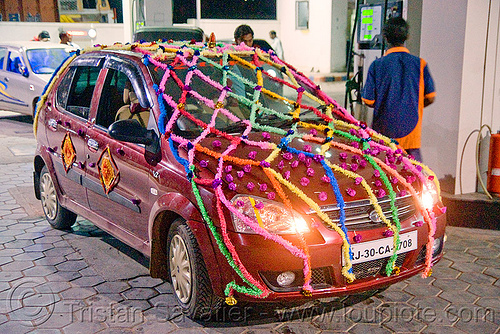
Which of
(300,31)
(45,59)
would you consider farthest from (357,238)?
(300,31)

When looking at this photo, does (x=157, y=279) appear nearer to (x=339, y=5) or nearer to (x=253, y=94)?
(x=253, y=94)

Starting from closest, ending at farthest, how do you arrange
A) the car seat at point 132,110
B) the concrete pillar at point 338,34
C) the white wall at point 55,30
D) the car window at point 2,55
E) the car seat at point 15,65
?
1. the car seat at point 132,110
2. the car seat at point 15,65
3. the car window at point 2,55
4. the white wall at point 55,30
5. the concrete pillar at point 338,34

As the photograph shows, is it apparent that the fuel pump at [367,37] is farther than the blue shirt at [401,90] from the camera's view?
Yes

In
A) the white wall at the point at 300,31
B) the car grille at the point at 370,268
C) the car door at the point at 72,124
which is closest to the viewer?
the car grille at the point at 370,268

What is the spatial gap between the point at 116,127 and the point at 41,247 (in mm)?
1950

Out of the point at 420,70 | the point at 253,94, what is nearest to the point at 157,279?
the point at 253,94

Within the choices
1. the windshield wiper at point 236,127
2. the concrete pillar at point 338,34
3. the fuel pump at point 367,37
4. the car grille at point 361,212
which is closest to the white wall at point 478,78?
the fuel pump at point 367,37

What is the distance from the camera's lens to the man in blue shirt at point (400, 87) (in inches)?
207

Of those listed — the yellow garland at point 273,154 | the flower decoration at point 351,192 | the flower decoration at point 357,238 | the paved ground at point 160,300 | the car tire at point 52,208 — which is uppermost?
the yellow garland at point 273,154

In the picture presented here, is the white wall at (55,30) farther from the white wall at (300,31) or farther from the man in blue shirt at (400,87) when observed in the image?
the man in blue shirt at (400,87)

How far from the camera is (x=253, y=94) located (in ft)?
15.0

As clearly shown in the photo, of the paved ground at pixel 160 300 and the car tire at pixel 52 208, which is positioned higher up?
the car tire at pixel 52 208

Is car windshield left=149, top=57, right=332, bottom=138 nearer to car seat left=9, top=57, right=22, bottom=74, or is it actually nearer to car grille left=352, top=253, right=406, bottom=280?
car grille left=352, top=253, right=406, bottom=280

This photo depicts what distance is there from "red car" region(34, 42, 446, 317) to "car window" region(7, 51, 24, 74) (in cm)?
784
